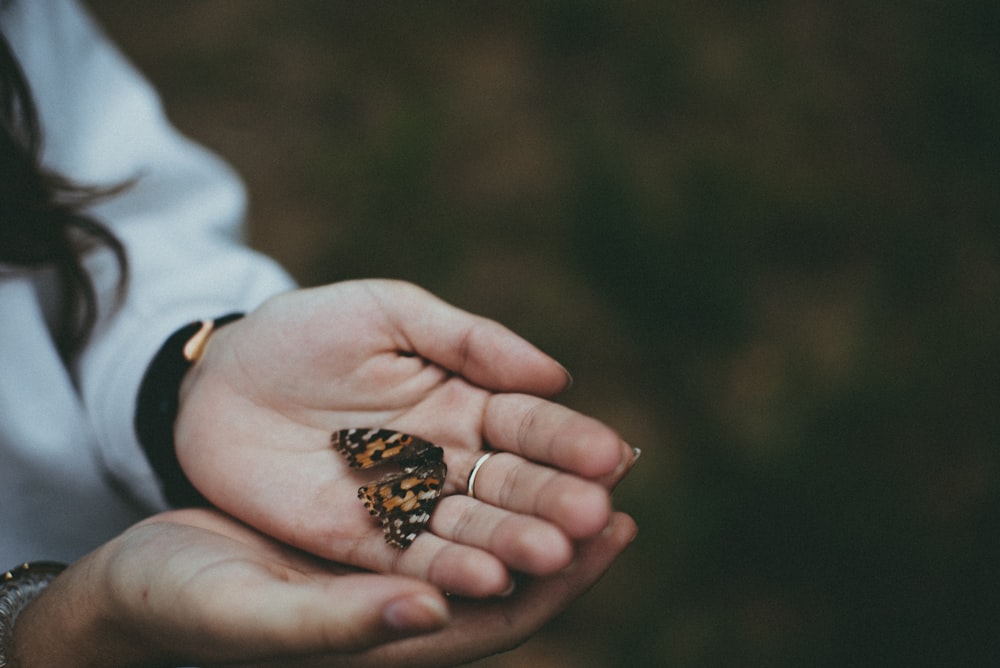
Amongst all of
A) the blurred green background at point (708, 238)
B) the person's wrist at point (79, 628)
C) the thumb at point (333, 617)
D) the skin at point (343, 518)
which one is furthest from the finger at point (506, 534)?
the blurred green background at point (708, 238)

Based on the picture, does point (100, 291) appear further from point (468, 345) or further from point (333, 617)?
point (333, 617)

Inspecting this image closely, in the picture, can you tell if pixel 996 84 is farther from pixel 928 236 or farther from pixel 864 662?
pixel 864 662

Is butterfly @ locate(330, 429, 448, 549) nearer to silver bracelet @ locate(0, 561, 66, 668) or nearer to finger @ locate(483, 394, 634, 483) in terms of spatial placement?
finger @ locate(483, 394, 634, 483)

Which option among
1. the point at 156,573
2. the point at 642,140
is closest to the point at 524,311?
the point at 642,140

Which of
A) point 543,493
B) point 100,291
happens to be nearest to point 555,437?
point 543,493

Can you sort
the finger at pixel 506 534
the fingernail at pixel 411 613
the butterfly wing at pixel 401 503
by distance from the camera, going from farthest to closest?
the butterfly wing at pixel 401 503
the finger at pixel 506 534
the fingernail at pixel 411 613

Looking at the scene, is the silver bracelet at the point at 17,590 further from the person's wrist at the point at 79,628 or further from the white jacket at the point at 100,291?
the white jacket at the point at 100,291
